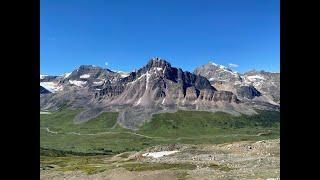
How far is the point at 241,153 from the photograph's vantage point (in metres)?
104
